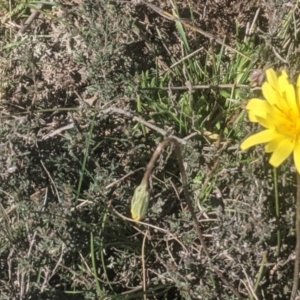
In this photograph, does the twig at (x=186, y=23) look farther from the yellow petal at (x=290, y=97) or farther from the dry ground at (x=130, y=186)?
the yellow petal at (x=290, y=97)

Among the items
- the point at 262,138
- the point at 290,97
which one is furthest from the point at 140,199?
the point at 290,97

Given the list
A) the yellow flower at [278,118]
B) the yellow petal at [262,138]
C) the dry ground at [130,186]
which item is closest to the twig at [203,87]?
the dry ground at [130,186]

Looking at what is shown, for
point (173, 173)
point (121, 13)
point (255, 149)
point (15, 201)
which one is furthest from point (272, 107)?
point (15, 201)

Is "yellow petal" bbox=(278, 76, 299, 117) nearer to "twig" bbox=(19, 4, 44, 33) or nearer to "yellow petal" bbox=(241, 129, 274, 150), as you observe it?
"yellow petal" bbox=(241, 129, 274, 150)

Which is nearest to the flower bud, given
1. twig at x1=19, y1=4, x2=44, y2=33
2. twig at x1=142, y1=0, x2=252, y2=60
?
twig at x1=142, y1=0, x2=252, y2=60

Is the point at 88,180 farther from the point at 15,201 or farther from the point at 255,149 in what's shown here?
the point at 255,149

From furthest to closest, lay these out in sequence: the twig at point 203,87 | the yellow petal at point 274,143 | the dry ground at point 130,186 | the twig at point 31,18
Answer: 1. the twig at point 31,18
2. the twig at point 203,87
3. the dry ground at point 130,186
4. the yellow petal at point 274,143

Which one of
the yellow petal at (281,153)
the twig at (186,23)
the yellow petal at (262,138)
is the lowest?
the yellow petal at (281,153)

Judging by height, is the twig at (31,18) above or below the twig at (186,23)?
below
